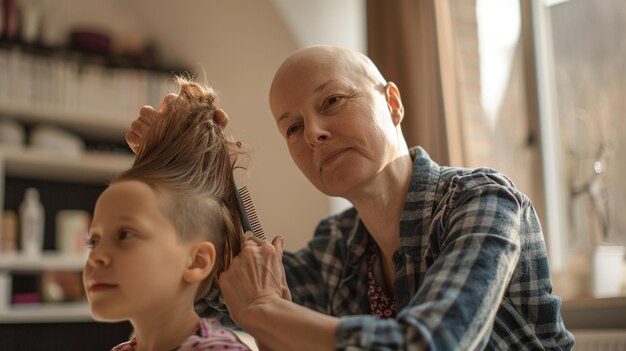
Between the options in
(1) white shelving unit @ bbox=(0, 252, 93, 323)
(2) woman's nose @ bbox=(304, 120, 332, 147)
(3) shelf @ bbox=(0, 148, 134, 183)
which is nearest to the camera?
(2) woman's nose @ bbox=(304, 120, 332, 147)

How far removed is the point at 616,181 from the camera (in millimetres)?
2609

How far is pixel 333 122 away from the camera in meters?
1.49

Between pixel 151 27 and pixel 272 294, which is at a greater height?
pixel 151 27

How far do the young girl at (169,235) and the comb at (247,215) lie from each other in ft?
0.06

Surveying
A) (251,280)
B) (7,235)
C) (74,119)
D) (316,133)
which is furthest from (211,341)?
(74,119)

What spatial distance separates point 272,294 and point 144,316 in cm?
20

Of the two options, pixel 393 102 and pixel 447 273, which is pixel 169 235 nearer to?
pixel 447 273

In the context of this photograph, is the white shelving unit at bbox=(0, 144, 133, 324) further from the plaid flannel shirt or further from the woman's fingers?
the woman's fingers

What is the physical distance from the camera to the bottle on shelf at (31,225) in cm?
345

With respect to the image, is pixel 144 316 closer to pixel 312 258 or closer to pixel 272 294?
pixel 272 294

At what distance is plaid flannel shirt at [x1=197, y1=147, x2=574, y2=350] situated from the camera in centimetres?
99

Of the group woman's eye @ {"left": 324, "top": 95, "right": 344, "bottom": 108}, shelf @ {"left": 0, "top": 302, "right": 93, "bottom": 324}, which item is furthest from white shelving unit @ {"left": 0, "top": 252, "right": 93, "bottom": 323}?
woman's eye @ {"left": 324, "top": 95, "right": 344, "bottom": 108}

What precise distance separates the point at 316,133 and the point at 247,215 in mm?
278

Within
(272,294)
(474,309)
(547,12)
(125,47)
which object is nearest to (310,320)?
(272,294)
